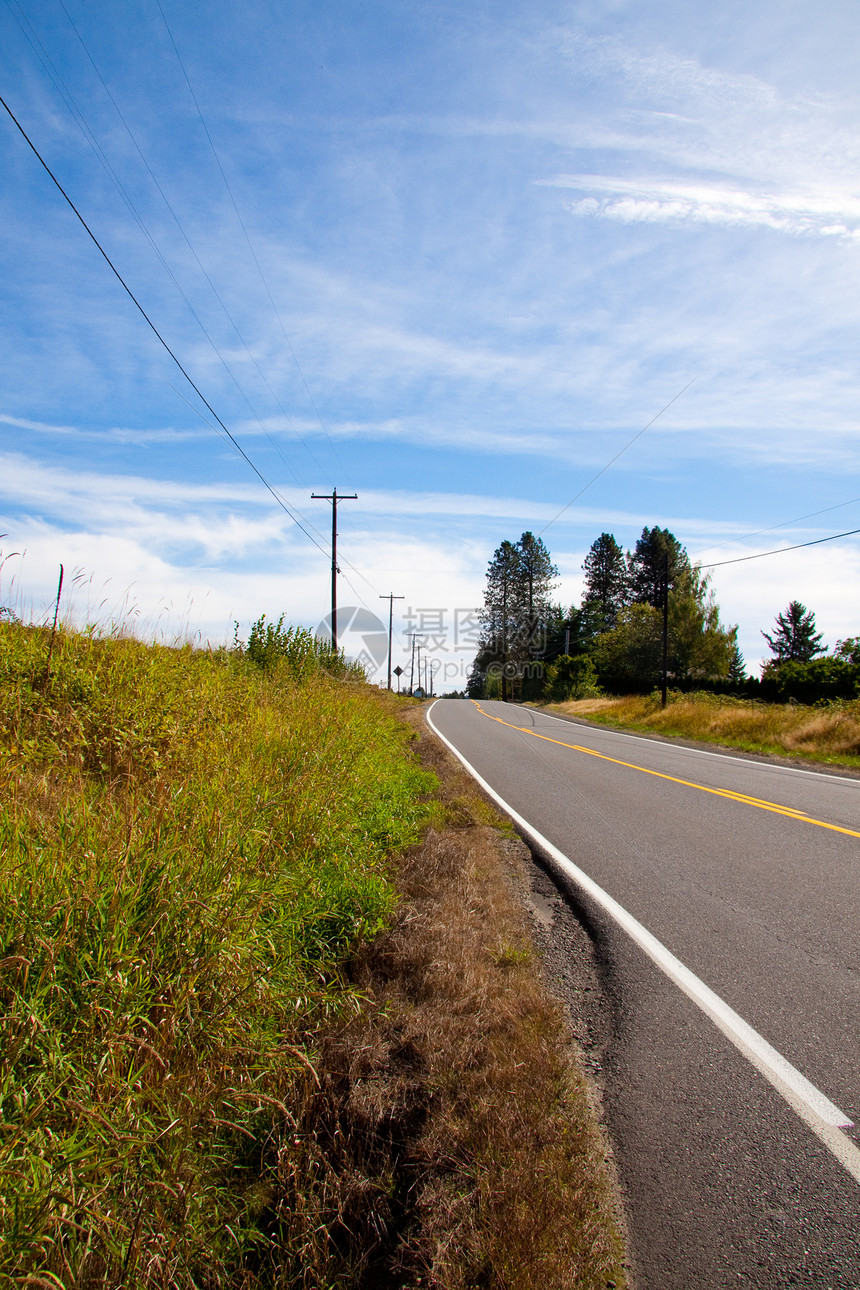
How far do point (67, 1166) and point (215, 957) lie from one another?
0.96 m

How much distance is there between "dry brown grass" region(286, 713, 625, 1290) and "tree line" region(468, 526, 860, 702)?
135 feet

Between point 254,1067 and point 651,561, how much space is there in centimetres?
7854

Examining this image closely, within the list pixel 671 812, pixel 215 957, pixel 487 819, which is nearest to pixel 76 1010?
pixel 215 957

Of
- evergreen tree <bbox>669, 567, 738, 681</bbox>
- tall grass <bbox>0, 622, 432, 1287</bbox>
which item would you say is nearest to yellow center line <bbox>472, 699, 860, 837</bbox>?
tall grass <bbox>0, 622, 432, 1287</bbox>

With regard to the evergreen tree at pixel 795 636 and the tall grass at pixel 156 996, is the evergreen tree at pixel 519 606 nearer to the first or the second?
the evergreen tree at pixel 795 636

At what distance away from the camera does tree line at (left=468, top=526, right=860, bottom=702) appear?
5341 centimetres

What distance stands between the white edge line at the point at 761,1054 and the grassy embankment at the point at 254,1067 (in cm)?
77

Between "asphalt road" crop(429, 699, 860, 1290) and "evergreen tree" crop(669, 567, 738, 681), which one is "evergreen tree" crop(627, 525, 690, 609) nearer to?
"evergreen tree" crop(669, 567, 738, 681)

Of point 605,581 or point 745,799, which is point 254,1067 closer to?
point 745,799

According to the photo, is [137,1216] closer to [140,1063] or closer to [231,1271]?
[231,1271]

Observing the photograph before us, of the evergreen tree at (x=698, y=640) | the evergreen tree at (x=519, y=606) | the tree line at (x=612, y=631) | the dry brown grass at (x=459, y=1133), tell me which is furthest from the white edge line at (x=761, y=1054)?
the evergreen tree at (x=519, y=606)

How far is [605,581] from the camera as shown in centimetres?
7962

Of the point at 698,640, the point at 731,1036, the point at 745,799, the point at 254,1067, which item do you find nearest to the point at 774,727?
the point at 745,799

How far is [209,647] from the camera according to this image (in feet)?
33.0
